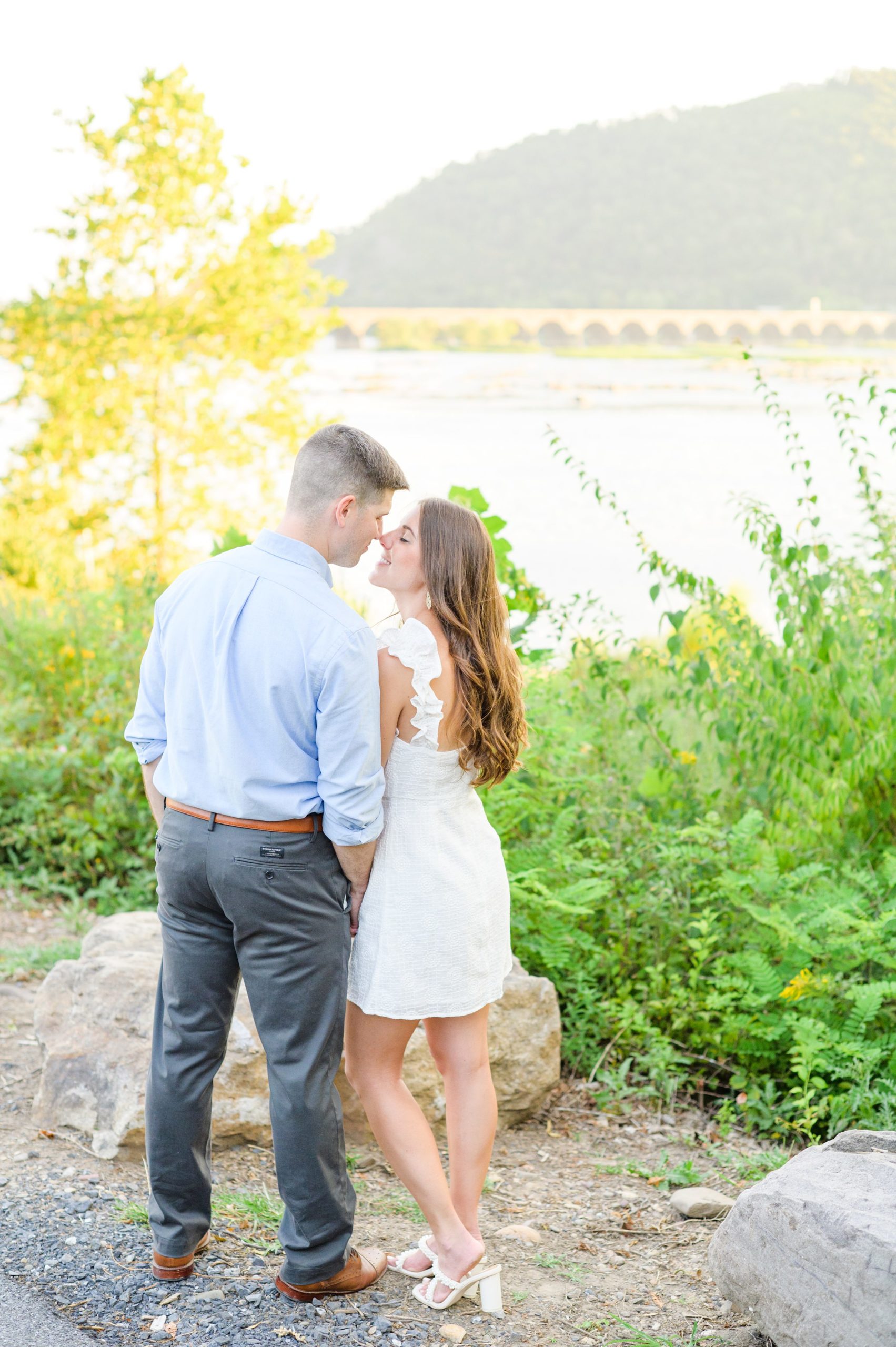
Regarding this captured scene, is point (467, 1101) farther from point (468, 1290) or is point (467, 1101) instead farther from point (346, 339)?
point (346, 339)

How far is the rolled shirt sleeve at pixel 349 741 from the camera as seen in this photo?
7.74 feet

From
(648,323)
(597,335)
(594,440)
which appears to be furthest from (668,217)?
(594,440)

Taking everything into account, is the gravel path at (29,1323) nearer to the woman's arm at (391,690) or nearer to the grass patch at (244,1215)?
the grass patch at (244,1215)

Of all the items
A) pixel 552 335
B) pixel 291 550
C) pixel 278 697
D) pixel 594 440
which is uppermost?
pixel 552 335

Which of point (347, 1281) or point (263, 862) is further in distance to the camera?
point (347, 1281)

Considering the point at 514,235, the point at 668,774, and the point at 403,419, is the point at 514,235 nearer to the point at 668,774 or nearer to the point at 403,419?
the point at 403,419

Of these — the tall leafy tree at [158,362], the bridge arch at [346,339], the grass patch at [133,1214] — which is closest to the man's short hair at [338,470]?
the grass patch at [133,1214]

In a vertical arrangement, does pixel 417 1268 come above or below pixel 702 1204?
above

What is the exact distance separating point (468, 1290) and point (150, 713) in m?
1.58

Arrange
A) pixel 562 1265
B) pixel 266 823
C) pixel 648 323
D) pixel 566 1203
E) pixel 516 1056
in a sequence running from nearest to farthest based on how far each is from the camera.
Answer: pixel 266 823
pixel 562 1265
pixel 566 1203
pixel 516 1056
pixel 648 323

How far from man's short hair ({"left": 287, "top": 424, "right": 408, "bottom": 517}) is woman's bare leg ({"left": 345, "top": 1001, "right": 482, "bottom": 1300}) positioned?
118 cm

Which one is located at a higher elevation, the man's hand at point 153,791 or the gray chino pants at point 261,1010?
the man's hand at point 153,791

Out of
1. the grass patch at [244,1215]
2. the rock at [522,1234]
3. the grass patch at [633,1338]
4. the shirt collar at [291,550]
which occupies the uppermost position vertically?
the shirt collar at [291,550]

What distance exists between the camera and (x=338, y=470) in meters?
2.46
